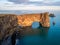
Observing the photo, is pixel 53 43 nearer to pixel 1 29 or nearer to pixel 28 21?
pixel 1 29

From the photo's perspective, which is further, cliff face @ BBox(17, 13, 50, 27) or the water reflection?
cliff face @ BBox(17, 13, 50, 27)

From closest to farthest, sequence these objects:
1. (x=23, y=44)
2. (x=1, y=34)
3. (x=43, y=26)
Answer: (x=1, y=34), (x=23, y=44), (x=43, y=26)

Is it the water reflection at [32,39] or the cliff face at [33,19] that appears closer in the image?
the water reflection at [32,39]

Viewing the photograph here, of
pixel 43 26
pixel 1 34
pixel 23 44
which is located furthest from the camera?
pixel 43 26

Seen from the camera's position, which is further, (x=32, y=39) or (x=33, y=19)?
(x=33, y=19)

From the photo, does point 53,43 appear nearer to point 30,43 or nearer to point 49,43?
point 49,43

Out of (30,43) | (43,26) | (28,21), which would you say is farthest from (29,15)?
(30,43)

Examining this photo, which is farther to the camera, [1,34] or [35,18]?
[35,18]

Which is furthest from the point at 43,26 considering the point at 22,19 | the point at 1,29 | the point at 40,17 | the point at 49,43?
the point at 1,29

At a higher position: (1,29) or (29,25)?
(1,29)
